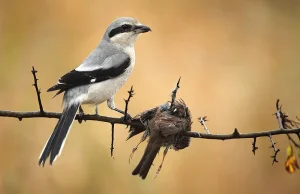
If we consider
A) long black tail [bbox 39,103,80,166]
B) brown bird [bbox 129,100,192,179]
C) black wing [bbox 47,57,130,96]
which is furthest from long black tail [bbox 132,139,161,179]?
black wing [bbox 47,57,130,96]

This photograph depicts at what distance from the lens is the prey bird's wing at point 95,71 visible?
127 inches

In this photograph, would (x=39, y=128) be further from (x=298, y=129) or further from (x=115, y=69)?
(x=298, y=129)

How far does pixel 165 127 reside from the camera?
2596mm

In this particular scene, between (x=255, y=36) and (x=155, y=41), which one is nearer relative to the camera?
(x=155, y=41)

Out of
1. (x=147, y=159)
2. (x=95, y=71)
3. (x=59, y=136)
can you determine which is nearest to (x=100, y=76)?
(x=95, y=71)

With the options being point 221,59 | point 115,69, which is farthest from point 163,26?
point 115,69

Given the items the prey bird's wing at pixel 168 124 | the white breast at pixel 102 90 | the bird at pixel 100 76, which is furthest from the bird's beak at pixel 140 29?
the prey bird's wing at pixel 168 124

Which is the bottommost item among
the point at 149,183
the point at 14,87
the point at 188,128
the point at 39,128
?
the point at 149,183

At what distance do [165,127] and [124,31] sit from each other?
1406 millimetres

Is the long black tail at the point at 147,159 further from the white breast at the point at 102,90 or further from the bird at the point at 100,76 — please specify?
the white breast at the point at 102,90

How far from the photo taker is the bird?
3.09 metres

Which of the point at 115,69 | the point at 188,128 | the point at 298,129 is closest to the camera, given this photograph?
the point at 298,129

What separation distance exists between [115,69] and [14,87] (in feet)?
6.60

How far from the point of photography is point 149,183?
5.09m
